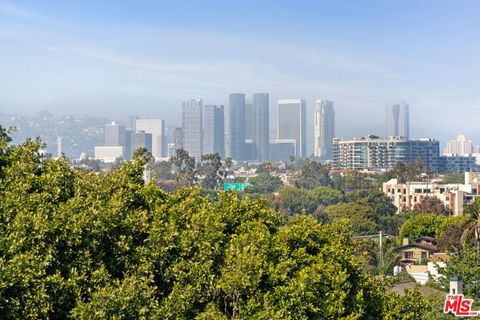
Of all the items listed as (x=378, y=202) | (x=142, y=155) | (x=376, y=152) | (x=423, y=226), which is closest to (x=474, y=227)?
(x=142, y=155)

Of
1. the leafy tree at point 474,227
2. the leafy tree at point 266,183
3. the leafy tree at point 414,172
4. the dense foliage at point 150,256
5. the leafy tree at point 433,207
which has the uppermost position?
the dense foliage at point 150,256

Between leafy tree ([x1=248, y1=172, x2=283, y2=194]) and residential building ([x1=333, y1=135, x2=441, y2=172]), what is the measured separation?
130 feet

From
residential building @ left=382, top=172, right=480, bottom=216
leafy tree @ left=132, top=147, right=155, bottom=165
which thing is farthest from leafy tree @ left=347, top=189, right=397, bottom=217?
leafy tree @ left=132, top=147, right=155, bottom=165

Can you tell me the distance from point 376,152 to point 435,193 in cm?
9169

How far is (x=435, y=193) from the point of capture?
88.6 meters

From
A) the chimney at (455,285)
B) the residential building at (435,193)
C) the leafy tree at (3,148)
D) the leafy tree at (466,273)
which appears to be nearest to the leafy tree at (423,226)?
the residential building at (435,193)

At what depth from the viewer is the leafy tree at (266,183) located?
13175 cm

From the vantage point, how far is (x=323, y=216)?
7275 cm

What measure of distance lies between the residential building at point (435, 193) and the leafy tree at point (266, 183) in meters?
34.0

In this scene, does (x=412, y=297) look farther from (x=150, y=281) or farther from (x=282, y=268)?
(x=150, y=281)

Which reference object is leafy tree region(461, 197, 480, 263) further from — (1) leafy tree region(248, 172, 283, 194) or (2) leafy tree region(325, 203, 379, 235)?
(1) leafy tree region(248, 172, 283, 194)

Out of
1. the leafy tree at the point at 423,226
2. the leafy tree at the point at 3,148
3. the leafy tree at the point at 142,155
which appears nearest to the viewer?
the leafy tree at the point at 3,148

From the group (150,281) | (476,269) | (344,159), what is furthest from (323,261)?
(344,159)

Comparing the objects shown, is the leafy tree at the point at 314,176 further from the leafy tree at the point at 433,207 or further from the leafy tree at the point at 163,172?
the leafy tree at the point at 433,207
